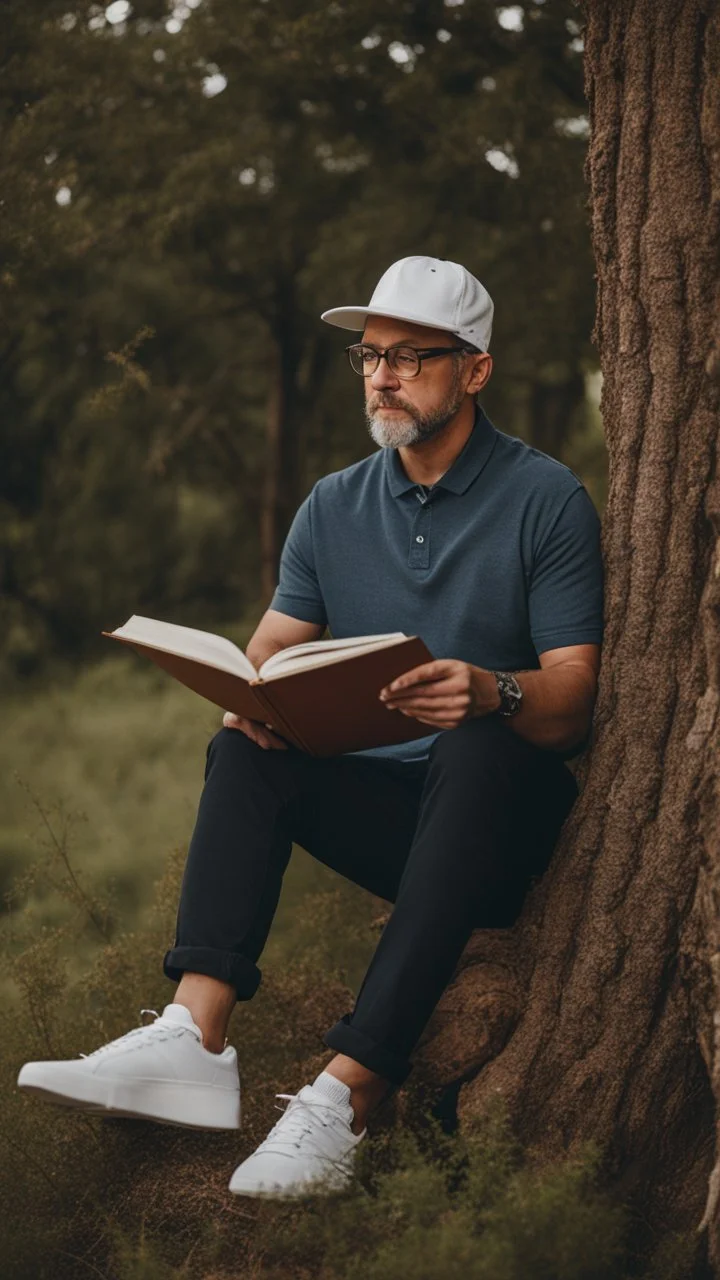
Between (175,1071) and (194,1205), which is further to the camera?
(194,1205)

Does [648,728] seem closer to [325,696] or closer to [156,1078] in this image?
[325,696]

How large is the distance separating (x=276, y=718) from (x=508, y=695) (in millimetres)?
498

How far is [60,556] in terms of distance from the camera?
14062mm

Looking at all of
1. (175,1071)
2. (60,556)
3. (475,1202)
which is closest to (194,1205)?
(175,1071)

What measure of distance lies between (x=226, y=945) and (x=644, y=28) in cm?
218

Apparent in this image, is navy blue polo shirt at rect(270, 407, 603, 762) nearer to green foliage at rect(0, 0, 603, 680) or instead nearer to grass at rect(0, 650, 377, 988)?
grass at rect(0, 650, 377, 988)

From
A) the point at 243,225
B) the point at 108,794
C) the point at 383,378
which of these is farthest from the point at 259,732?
the point at 243,225

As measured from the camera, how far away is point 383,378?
350 cm

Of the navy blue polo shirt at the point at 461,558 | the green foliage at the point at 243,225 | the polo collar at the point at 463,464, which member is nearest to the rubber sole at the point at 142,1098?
the navy blue polo shirt at the point at 461,558

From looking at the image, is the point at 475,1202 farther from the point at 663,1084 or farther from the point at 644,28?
the point at 644,28

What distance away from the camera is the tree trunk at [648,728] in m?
2.95

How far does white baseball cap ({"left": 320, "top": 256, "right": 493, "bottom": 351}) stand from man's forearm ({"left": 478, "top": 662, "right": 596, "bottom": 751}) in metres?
0.91

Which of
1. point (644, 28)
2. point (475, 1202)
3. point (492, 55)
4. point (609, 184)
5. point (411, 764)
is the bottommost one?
point (475, 1202)

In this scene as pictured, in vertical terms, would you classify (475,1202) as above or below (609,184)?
below
